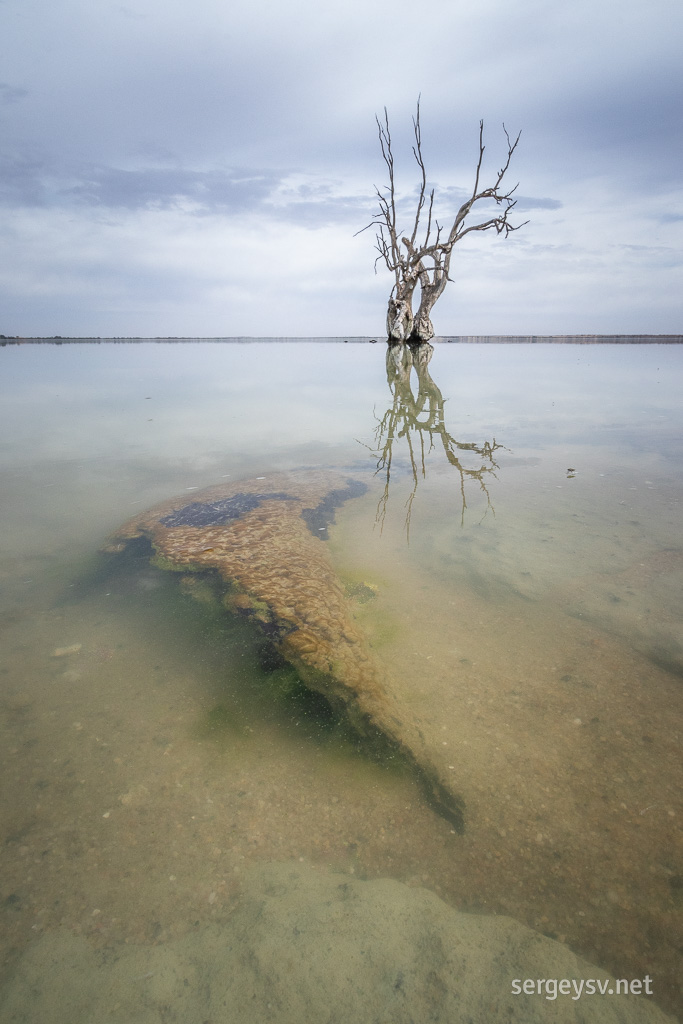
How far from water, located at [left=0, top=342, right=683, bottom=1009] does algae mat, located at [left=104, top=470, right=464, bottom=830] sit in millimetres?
72

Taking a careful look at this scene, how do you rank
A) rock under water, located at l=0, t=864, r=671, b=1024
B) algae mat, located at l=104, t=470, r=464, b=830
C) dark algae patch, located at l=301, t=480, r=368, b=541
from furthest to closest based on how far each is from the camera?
dark algae patch, located at l=301, t=480, r=368, b=541 → algae mat, located at l=104, t=470, r=464, b=830 → rock under water, located at l=0, t=864, r=671, b=1024

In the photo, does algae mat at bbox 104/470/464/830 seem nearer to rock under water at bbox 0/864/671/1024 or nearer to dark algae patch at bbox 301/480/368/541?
dark algae patch at bbox 301/480/368/541

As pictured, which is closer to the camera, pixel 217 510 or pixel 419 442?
pixel 217 510

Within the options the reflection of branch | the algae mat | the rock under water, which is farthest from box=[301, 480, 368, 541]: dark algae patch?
the rock under water

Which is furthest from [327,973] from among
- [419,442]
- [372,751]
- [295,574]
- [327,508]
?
[419,442]

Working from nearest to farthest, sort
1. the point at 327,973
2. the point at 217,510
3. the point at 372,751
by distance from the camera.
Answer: the point at 327,973, the point at 372,751, the point at 217,510

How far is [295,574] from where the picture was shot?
7.55ft

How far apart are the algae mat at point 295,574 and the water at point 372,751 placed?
0.23 feet

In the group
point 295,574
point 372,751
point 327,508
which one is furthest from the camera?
point 327,508

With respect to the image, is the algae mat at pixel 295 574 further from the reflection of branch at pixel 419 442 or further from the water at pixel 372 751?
the reflection of branch at pixel 419 442

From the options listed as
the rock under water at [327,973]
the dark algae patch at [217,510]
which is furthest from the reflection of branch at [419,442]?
the rock under water at [327,973]

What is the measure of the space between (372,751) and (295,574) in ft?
3.49

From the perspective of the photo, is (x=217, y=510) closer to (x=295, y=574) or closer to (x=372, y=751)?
(x=295, y=574)

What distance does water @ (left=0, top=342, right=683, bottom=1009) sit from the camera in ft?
3.31
